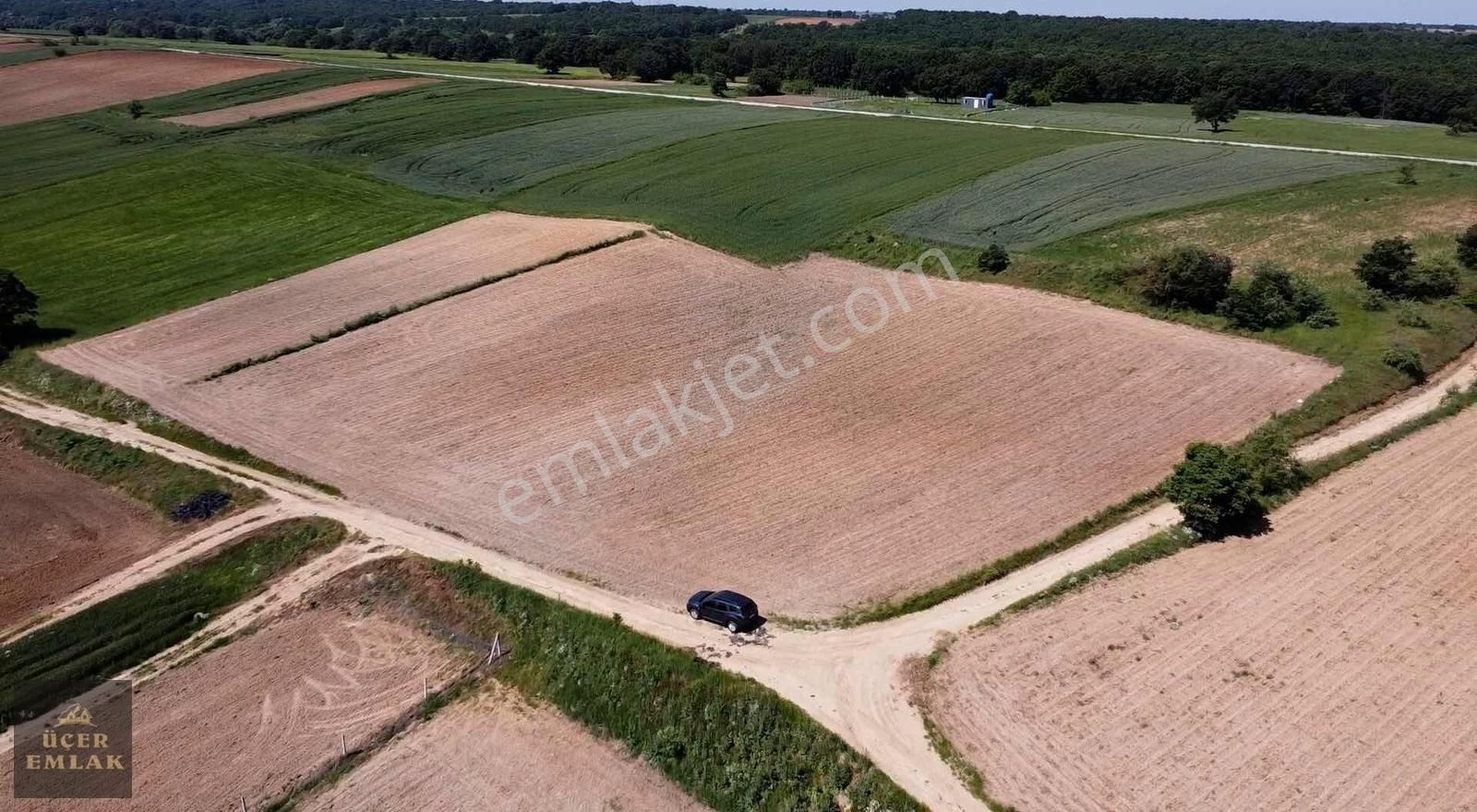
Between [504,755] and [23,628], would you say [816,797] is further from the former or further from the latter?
[23,628]

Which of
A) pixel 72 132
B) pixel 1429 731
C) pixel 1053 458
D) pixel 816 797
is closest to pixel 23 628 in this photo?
pixel 816 797

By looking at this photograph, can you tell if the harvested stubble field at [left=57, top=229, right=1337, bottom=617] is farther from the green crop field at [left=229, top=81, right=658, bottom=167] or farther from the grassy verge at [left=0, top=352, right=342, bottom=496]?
the green crop field at [left=229, top=81, right=658, bottom=167]

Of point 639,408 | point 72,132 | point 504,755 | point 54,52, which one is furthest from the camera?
point 54,52

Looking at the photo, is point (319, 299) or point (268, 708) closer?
point (268, 708)

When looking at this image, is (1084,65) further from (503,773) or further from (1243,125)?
(503,773)

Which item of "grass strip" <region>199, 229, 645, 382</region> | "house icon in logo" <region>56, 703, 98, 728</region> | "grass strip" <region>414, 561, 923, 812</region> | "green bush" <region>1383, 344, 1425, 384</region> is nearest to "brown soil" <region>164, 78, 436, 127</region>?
"grass strip" <region>199, 229, 645, 382</region>

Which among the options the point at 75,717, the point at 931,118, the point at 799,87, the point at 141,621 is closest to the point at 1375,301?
the point at 141,621
